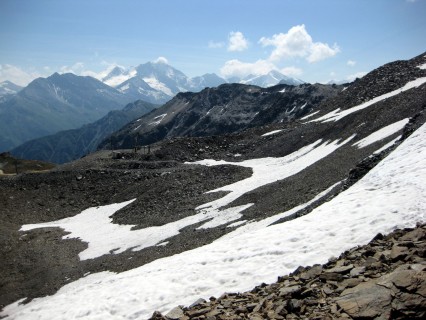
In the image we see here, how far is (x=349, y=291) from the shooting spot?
31.9 ft

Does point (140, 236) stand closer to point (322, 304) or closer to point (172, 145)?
point (322, 304)

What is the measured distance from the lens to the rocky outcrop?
28.4 ft

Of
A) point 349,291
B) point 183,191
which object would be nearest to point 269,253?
point 349,291

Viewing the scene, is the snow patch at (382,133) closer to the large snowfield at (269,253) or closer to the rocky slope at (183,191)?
the rocky slope at (183,191)

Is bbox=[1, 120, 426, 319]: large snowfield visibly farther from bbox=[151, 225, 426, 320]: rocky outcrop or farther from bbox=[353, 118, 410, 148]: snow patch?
bbox=[353, 118, 410, 148]: snow patch

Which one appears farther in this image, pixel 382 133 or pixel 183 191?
pixel 183 191

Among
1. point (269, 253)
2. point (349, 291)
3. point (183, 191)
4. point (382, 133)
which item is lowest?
point (183, 191)

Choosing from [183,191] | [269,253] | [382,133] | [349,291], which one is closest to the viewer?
[349,291]

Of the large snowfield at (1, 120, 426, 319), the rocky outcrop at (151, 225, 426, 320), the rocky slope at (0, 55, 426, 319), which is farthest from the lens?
the rocky slope at (0, 55, 426, 319)

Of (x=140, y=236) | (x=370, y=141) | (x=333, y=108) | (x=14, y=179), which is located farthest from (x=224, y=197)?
(x=333, y=108)

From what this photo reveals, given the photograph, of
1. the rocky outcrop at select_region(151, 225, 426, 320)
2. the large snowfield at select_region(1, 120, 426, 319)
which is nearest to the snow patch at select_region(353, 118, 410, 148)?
the large snowfield at select_region(1, 120, 426, 319)

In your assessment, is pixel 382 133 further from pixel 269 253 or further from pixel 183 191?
pixel 269 253

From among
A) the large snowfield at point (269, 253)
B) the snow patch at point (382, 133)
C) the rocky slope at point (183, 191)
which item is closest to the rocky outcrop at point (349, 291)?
the rocky slope at point (183, 191)

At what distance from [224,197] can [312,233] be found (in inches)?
1045
